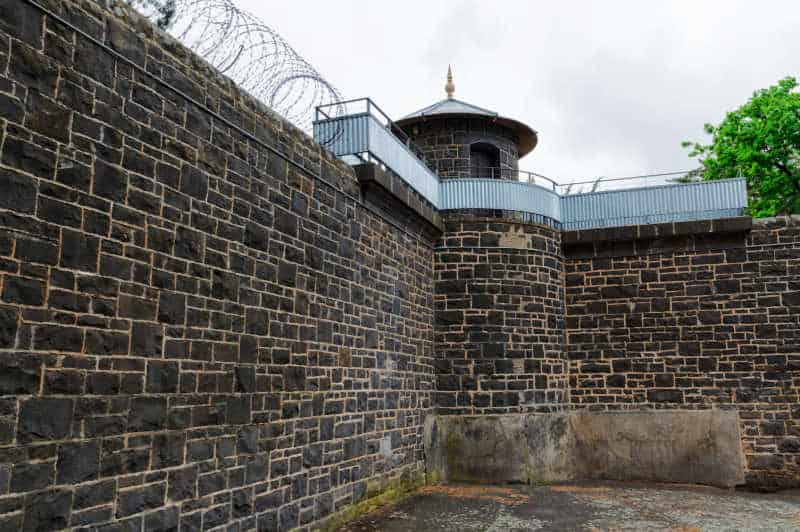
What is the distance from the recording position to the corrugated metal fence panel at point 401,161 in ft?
30.8

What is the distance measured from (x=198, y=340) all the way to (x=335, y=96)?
A: 476 centimetres

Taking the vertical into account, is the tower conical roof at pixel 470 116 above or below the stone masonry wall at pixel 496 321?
above

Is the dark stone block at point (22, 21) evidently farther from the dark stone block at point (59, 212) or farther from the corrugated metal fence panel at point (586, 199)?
the corrugated metal fence panel at point (586, 199)

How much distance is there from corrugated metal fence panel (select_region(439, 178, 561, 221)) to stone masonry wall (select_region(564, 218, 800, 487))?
4.24 ft

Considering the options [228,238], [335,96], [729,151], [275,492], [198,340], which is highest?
[729,151]

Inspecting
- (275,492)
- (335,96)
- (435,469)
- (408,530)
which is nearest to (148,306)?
(275,492)

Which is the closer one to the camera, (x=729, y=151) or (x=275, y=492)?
(x=275, y=492)

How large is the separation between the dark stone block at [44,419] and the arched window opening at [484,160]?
11.3m

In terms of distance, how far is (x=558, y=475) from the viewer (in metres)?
10.9

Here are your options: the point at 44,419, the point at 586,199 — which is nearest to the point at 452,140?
the point at 586,199

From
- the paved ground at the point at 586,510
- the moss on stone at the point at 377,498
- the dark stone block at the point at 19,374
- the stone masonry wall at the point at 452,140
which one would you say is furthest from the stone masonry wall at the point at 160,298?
the stone masonry wall at the point at 452,140

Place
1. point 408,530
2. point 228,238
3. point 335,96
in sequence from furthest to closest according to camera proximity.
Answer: point 335,96 < point 408,530 < point 228,238

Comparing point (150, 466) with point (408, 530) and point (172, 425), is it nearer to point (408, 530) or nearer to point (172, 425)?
point (172, 425)

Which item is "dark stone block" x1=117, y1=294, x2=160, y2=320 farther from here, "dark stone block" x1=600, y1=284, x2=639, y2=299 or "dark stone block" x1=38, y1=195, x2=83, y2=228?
"dark stone block" x1=600, y1=284, x2=639, y2=299
